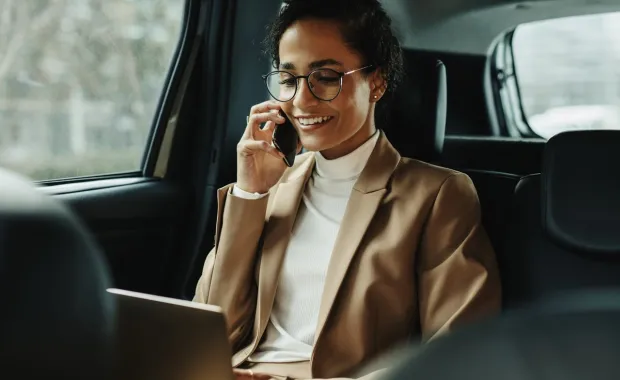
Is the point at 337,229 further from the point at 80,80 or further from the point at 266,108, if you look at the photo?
the point at 80,80

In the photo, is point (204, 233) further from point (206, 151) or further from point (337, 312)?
point (337, 312)

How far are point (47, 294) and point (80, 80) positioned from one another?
68.2 inches

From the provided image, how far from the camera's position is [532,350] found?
0.43 m

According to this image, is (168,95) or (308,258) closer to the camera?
(308,258)

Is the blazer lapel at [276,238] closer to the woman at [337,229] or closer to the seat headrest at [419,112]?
the woman at [337,229]

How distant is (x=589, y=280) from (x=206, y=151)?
122 centimetres

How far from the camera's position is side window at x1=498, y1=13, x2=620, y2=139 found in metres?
2.42

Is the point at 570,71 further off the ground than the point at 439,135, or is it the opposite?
the point at 570,71

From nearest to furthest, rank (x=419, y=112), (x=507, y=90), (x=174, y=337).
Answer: (x=174, y=337)
(x=419, y=112)
(x=507, y=90)

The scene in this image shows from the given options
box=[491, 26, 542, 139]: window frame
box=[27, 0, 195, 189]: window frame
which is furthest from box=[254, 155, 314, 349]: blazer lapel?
box=[491, 26, 542, 139]: window frame

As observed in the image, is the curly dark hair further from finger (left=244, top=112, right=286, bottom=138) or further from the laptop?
the laptop

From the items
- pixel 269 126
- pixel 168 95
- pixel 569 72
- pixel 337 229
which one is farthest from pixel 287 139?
pixel 569 72

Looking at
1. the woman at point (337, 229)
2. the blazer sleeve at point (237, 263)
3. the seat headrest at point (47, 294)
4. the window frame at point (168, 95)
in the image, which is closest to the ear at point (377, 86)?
the woman at point (337, 229)

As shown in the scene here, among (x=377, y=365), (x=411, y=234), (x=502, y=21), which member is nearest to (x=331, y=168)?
(x=411, y=234)
